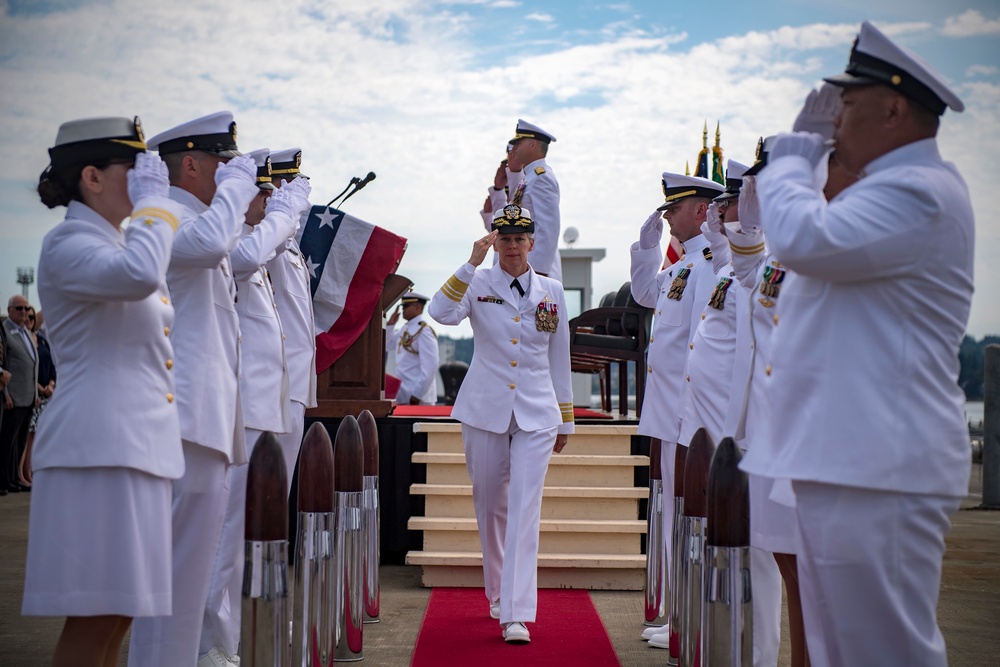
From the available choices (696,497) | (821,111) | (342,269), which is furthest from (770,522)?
(342,269)

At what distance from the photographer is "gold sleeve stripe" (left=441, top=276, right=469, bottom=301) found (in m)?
5.77

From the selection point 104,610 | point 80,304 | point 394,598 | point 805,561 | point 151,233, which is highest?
point 151,233

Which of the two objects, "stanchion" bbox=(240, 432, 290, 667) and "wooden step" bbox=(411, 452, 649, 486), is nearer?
"stanchion" bbox=(240, 432, 290, 667)

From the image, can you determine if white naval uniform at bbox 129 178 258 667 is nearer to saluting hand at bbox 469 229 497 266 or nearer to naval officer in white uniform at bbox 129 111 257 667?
naval officer in white uniform at bbox 129 111 257 667

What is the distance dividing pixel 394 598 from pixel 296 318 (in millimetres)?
2086

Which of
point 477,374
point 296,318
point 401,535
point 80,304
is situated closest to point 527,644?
point 477,374

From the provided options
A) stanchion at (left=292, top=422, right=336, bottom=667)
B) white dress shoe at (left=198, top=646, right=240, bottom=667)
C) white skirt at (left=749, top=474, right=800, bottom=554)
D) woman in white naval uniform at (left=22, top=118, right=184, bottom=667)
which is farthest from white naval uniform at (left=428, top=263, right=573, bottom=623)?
woman in white naval uniform at (left=22, top=118, right=184, bottom=667)

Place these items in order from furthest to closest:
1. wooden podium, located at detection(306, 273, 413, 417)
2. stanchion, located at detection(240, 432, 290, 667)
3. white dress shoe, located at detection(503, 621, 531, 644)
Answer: wooden podium, located at detection(306, 273, 413, 417), white dress shoe, located at detection(503, 621, 531, 644), stanchion, located at detection(240, 432, 290, 667)

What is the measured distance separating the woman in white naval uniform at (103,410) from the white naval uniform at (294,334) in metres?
2.44

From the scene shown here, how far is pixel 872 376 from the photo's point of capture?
8.36ft

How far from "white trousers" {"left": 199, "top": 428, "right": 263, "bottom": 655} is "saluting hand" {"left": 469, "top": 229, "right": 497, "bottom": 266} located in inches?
64.0

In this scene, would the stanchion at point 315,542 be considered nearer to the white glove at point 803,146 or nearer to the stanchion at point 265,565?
the stanchion at point 265,565

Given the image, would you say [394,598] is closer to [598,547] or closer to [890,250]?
[598,547]

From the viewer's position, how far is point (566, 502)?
7422 mm
